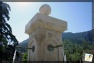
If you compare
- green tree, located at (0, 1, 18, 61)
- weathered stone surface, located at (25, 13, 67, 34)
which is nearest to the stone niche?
weathered stone surface, located at (25, 13, 67, 34)

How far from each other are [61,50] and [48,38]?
467 millimetres

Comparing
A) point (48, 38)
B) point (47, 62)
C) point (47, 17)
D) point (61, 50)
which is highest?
point (47, 17)

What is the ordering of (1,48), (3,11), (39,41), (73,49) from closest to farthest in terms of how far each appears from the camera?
(39,41), (1,48), (3,11), (73,49)

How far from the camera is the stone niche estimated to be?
14.4 feet

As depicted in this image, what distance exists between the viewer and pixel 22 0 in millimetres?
4457

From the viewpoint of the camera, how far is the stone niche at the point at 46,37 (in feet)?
14.4

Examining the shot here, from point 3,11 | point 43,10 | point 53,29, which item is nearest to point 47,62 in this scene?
point 53,29

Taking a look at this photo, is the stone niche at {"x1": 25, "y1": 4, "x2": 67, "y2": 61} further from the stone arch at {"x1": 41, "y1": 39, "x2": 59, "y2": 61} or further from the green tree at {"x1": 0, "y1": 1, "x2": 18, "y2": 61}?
the green tree at {"x1": 0, "y1": 1, "x2": 18, "y2": 61}

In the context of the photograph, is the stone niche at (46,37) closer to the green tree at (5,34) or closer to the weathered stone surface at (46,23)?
the weathered stone surface at (46,23)

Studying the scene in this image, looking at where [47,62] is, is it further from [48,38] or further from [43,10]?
[43,10]

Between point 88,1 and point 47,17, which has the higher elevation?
point 88,1

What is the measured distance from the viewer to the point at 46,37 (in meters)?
4.49

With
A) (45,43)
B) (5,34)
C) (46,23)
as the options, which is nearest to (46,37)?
(45,43)

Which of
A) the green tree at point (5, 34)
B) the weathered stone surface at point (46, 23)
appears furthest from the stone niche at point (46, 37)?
the green tree at point (5, 34)
